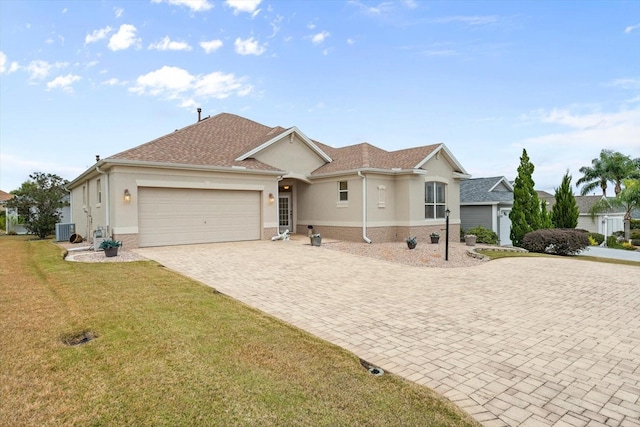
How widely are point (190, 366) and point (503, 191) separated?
2650cm

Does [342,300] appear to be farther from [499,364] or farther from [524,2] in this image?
[524,2]

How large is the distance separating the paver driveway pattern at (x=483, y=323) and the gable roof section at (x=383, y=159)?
743 centimetres

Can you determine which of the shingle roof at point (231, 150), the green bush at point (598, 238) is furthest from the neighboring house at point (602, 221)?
the shingle roof at point (231, 150)

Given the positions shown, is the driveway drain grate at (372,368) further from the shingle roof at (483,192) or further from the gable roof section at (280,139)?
the shingle roof at (483,192)

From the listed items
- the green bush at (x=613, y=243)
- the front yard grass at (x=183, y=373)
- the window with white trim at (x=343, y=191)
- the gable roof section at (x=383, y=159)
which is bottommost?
the green bush at (x=613, y=243)

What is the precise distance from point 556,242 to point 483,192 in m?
7.49

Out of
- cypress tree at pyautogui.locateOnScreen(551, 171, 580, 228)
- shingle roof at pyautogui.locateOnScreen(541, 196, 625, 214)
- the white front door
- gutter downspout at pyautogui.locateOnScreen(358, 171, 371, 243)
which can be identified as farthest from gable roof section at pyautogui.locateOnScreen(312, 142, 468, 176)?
shingle roof at pyautogui.locateOnScreen(541, 196, 625, 214)

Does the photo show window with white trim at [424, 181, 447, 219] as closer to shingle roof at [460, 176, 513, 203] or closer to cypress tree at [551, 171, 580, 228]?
shingle roof at [460, 176, 513, 203]

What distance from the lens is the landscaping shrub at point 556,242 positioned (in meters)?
17.4

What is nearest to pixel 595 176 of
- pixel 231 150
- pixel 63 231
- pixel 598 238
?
pixel 598 238

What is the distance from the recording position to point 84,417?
288 centimetres

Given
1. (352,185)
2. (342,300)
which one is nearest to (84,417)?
(342,300)

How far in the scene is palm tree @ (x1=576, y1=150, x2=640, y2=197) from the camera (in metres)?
35.9

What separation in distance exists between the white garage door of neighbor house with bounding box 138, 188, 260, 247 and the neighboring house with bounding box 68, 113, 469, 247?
0.13ft
